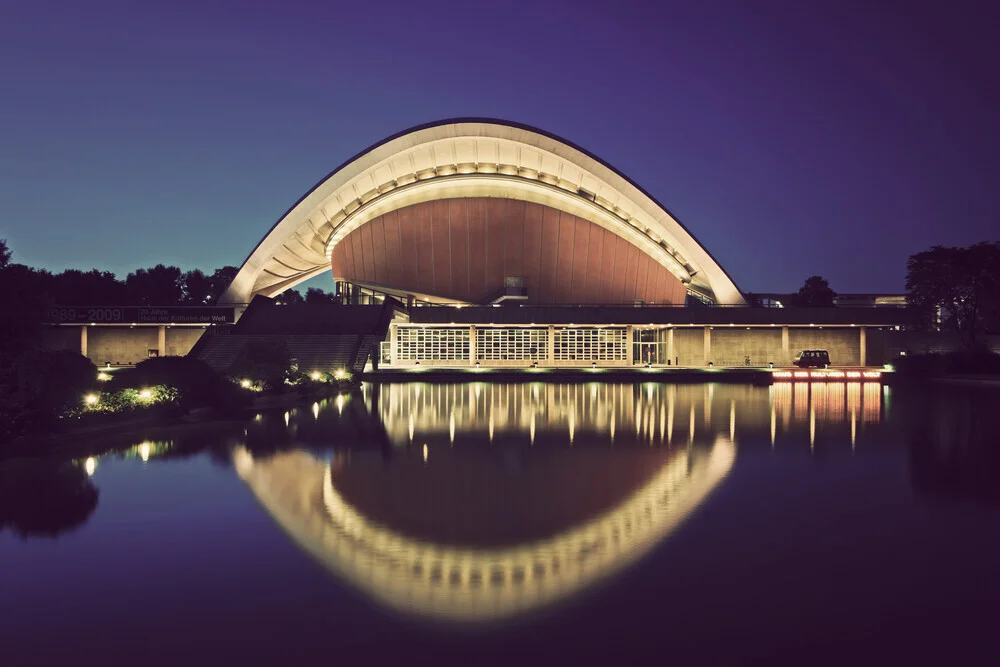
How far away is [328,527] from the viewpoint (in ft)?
24.4

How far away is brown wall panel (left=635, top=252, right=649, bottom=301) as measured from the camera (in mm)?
54094

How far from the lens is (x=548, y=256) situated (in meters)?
53.4

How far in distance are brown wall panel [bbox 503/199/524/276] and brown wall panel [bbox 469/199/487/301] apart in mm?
1700

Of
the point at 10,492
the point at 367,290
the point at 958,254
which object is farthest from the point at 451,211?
the point at 10,492

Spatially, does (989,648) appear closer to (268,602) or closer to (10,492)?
(268,602)

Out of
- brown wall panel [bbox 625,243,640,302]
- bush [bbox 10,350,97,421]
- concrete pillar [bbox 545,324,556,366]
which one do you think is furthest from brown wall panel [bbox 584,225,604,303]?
bush [bbox 10,350,97,421]

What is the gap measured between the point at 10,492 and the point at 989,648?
34.1 ft

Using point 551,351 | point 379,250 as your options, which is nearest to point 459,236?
point 379,250

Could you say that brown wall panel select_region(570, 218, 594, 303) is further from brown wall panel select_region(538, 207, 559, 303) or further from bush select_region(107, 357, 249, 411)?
bush select_region(107, 357, 249, 411)

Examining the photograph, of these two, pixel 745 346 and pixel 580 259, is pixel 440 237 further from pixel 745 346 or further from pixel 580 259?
pixel 745 346

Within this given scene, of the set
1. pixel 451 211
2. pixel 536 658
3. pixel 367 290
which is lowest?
pixel 536 658

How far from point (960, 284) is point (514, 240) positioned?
28.3 m

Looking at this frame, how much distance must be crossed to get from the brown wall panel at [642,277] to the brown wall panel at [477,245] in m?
11.7

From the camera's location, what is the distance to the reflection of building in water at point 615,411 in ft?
47.9
